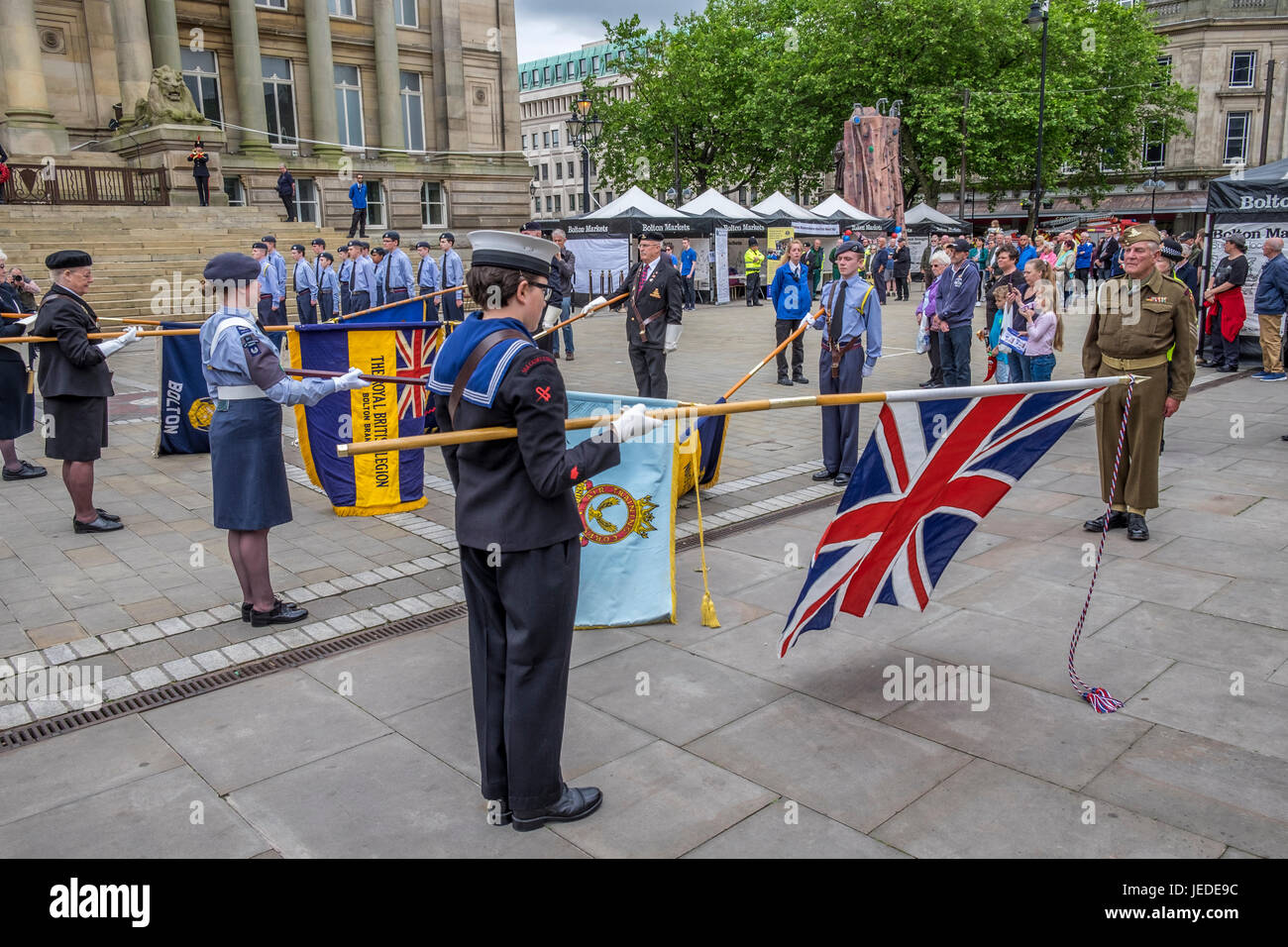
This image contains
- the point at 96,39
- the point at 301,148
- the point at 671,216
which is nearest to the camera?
the point at 671,216

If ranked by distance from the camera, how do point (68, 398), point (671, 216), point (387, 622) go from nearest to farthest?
point (387, 622) → point (68, 398) → point (671, 216)

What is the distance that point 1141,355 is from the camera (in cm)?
706

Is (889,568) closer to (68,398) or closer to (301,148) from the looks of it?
(68,398)

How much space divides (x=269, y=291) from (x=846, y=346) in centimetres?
1398

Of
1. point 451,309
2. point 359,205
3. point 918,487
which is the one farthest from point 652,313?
point 359,205

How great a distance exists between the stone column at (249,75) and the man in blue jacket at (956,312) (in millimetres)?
30126

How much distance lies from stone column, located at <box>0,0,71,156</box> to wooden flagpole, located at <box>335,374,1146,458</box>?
104 feet

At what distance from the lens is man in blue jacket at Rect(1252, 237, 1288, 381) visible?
557 inches

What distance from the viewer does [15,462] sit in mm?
9617

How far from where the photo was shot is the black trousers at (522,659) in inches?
138

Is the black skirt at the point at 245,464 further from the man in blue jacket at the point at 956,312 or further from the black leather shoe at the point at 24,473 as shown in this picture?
the man in blue jacket at the point at 956,312

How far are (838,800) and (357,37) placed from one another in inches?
1650

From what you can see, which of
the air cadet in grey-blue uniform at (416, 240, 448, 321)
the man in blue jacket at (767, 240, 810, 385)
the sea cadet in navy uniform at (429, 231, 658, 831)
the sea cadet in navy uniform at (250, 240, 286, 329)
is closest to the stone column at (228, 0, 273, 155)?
the sea cadet in navy uniform at (250, 240, 286, 329)
